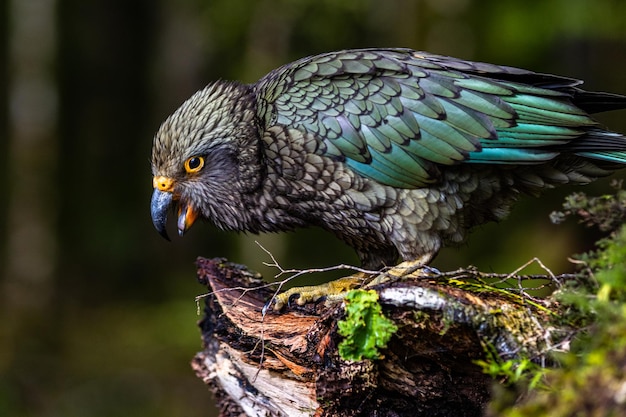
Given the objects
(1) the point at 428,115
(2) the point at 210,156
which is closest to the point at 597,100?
(1) the point at 428,115

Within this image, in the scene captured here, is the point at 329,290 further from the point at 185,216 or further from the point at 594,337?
the point at 594,337

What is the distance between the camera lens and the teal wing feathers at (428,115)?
14.8 feet

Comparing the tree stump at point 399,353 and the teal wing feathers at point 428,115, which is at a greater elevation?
the teal wing feathers at point 428,115

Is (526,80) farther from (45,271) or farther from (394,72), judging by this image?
(45,271)

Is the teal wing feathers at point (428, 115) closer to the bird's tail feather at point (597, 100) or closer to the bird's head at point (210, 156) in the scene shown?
the bird's tail feather at point (597, 100)

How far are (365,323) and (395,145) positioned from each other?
1.42m

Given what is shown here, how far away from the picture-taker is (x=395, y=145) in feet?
15.2

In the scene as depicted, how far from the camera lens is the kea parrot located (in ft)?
14.9

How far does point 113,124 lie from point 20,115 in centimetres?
444

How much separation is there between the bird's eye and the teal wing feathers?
677 millimetres

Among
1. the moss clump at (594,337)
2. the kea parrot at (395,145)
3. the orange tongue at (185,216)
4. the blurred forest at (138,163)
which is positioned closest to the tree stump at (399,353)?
the moss clump at (594,337)

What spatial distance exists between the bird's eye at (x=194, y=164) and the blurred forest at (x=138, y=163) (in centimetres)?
517

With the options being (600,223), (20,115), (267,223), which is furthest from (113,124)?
(600,223)

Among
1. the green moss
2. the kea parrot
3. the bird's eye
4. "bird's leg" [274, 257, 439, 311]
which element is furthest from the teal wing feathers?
the green moss
